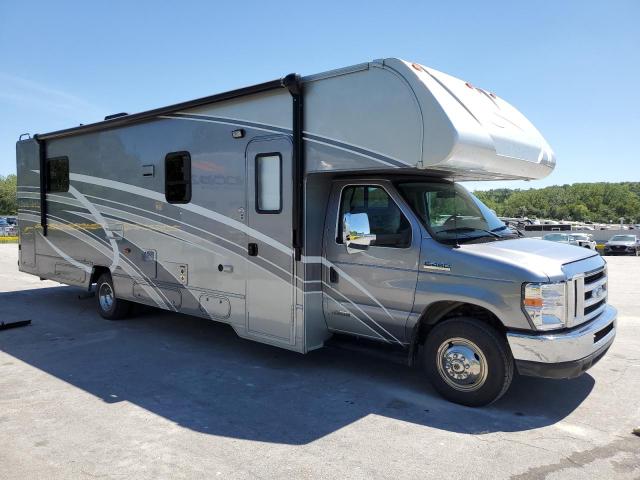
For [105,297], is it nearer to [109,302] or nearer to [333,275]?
[109,302]

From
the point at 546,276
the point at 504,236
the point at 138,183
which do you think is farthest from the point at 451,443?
the point at 138,183

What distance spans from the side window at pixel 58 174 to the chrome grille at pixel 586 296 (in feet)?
26.9

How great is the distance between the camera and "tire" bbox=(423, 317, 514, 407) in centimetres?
473

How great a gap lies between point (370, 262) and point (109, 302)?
5235 millimetres

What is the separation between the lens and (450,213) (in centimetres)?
554

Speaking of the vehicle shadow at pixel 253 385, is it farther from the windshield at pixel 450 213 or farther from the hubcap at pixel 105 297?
the windshield at pixel 450 213

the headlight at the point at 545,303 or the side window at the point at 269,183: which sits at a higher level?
the side window at the point at 269,183

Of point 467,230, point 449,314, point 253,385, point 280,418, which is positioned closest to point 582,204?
point 467,230

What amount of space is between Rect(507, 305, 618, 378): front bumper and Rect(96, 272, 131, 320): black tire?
634 cm

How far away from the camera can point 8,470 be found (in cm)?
376

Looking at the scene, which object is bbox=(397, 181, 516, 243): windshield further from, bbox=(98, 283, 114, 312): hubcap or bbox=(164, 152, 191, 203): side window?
bbox=(98, 283, 114, 312): hubcap

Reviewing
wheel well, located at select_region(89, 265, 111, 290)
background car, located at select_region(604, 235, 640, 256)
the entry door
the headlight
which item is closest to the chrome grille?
the headlight

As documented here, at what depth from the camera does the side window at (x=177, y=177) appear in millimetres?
6969

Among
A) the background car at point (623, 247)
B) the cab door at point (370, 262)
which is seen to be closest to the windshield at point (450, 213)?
the cab door at point (370, 262)
